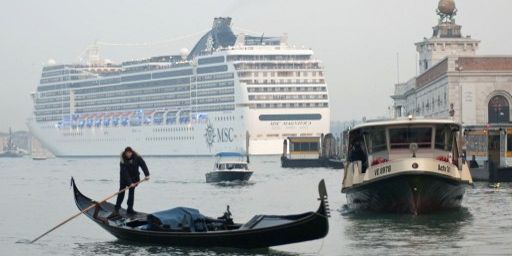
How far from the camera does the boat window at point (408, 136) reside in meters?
36.1

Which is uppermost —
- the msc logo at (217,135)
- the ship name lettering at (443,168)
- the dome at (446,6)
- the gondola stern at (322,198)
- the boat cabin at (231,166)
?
the dome at (446,6)

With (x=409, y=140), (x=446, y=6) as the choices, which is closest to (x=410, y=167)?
(x=409, y=140)

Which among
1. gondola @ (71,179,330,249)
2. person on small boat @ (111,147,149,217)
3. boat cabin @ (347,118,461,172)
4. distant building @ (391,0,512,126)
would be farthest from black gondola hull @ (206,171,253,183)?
gondola @ (71,179,330,249)

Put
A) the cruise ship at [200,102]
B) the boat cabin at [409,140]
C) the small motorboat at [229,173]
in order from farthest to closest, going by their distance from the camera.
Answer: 1. the cruise ship at [200,102]
2. the small motorboat at [229,173]
3. the boat cabin at [409,140]

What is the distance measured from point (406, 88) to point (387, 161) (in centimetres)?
9676

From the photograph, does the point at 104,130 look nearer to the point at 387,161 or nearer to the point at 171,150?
the point at 171,150

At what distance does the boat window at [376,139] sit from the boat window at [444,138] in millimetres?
1470

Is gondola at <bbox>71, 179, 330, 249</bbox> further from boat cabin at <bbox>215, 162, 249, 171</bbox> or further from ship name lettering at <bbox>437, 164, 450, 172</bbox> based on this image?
boat cabin at <bbox>215, 162, 249, 171</bbox>

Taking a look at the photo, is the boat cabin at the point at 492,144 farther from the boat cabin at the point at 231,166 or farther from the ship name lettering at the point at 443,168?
the ship name lettering at the point at 443,168

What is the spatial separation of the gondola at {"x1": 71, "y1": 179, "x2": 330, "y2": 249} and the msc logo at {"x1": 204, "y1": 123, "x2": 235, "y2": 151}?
12510 cm

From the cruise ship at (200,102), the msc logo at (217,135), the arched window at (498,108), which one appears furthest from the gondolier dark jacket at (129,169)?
the msc logo at (217,135)

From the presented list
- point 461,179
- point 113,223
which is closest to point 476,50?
point 461,179

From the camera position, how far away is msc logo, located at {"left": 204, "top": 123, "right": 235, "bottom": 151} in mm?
155500

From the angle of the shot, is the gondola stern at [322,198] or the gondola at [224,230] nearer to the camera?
the gondola stern at [322,198]
